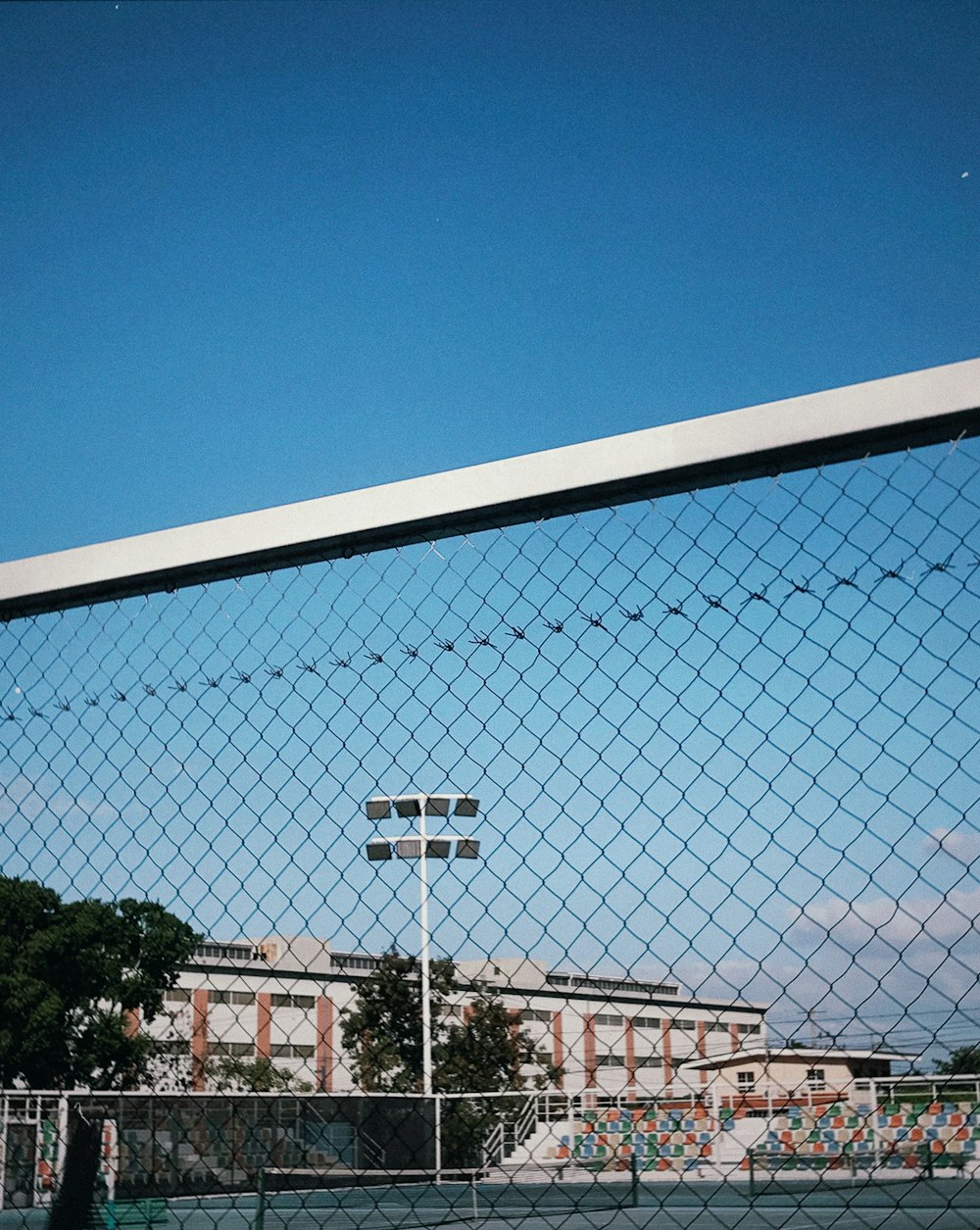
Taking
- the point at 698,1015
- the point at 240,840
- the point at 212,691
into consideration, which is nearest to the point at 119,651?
the point at 212,691

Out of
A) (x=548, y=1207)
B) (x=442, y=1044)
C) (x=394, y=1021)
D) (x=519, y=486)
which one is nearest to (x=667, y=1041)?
(x=519, y=486)

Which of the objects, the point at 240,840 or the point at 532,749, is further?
the point at 240,840

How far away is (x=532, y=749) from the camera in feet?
4.89

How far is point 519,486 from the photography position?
155cm

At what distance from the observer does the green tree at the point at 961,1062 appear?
1250 mm

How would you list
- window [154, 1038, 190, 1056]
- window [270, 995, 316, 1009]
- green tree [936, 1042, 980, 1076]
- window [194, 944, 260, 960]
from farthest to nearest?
window [154, 1038, 190, 1056] → window [194, 944, 260, 960] → window [270, 995, 316, 1009] → green tree [936, 1042, 980, 1076]

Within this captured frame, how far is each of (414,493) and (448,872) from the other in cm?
52

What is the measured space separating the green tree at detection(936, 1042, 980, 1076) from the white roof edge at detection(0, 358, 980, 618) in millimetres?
700

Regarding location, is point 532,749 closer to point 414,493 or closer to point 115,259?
point 414,493

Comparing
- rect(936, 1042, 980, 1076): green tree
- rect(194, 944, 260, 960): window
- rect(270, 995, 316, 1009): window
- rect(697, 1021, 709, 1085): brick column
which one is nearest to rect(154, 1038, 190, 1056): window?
rect(270, 995, 316, 1009): window

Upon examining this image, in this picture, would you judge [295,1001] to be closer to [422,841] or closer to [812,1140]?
[422,841]

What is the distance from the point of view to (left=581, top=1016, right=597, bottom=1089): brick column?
5.29ft

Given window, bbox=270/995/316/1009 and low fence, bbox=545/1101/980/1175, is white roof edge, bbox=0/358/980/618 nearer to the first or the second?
window, bbox=270/995/316/1009

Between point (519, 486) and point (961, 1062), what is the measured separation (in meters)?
0.87
